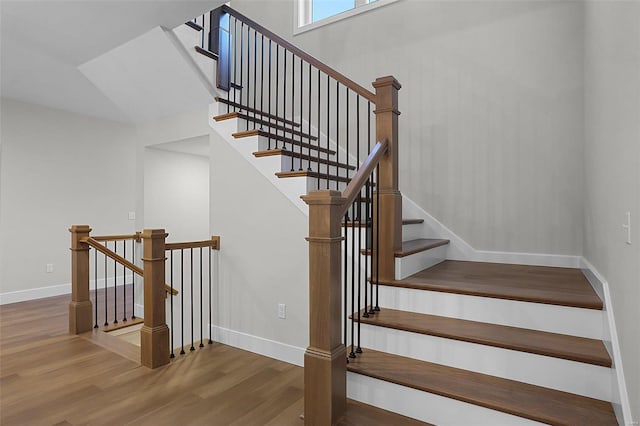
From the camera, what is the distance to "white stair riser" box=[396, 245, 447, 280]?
8.16 ft

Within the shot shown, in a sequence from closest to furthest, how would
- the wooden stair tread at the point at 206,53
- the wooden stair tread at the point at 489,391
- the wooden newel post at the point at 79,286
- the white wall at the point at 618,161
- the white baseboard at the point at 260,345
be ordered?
the white wall at the point at 618,161, the wooden stair tread at the point at 489,391, the white baseboard at the point at 260,345, the wooden newel post at the point at 79,286, the wooden stair tread at the point at 206,53

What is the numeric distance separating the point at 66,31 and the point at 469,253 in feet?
13.1

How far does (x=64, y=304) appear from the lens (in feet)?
15.0

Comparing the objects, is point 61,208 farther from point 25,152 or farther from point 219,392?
point 219,392

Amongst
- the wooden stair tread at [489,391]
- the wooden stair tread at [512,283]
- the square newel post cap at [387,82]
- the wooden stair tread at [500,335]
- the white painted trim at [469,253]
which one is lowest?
the wooden stair tread at [489,391]

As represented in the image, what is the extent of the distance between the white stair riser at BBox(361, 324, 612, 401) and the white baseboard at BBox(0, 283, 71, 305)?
15.4ft

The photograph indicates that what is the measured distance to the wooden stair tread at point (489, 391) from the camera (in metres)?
1.56

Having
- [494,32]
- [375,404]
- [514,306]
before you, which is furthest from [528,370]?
[494,32]

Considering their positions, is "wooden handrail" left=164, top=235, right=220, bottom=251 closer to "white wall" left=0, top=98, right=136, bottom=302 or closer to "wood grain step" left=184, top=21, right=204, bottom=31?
"wood grain step" left=184, top=21, right=204, bottom=31

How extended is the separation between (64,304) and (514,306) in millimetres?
4898

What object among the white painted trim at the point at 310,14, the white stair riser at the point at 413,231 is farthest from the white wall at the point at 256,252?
the white painted trim at the point at 310,14

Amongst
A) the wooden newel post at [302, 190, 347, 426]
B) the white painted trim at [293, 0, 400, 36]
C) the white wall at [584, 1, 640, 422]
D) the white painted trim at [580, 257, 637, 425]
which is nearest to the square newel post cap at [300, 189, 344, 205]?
the wooden newel post at [302, 190, 347, 426]

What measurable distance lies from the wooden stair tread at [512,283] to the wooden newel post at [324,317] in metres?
0.69

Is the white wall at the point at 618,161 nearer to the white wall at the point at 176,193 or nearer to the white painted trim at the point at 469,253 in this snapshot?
the white painted trim at the point at 469,253
